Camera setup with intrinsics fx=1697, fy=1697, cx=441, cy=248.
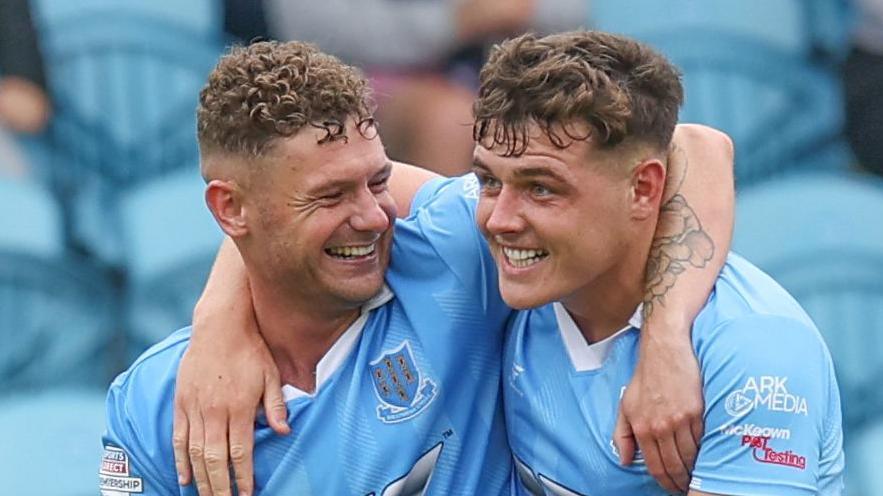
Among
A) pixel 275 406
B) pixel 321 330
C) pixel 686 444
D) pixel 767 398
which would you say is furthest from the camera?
pixel 321 330

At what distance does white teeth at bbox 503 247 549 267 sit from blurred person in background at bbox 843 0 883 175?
3.50 meters

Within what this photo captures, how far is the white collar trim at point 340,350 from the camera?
401cm

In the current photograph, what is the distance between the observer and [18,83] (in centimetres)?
666

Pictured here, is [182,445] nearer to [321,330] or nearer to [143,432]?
[143,432]

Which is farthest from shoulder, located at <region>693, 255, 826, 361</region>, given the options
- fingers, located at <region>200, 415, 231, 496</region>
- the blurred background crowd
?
the blurred background crowd

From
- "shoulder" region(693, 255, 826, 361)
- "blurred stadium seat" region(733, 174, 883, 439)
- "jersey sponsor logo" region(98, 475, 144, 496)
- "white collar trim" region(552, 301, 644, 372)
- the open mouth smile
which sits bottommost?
"blurred stadium seat" region(733, 174, 883, 439)

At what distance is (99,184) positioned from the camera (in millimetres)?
6820

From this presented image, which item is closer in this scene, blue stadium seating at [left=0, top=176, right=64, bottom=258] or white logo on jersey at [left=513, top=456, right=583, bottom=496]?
white logo on jersey at [left=513, top=456, right=583, bottom=496]

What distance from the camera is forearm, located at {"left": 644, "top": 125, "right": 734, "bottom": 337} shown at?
11.9 ft

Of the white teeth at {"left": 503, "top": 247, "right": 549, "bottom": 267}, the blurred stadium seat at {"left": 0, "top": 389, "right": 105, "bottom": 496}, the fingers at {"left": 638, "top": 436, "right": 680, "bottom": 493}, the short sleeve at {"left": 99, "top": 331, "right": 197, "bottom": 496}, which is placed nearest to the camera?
the fingers at {"left": 638, "top": 436, "right": 680, "bottom": 493}

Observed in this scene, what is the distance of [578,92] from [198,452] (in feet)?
3.95

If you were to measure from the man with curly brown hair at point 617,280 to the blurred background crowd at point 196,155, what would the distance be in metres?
3.00

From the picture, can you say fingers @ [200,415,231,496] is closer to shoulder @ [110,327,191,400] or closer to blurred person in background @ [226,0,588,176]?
shoulder @ [110,327,191,400]

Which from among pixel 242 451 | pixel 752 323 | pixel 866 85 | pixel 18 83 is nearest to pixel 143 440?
pixel 242 451
